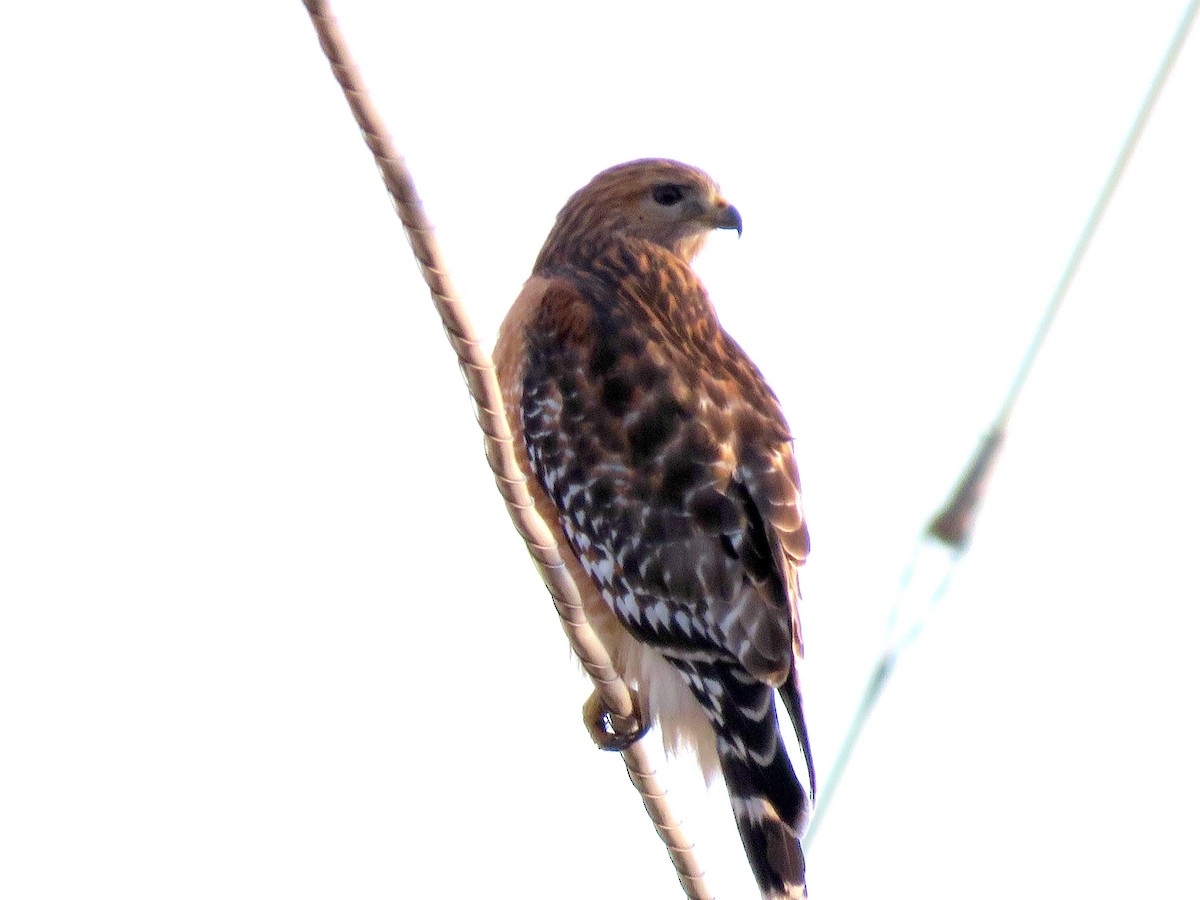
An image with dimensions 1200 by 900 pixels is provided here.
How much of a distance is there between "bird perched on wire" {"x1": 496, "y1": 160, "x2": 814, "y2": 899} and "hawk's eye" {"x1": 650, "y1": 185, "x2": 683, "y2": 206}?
67cm

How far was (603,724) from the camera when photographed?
4.66 metres

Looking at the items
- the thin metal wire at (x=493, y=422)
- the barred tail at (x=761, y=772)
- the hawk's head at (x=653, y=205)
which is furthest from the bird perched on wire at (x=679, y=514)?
the hawk's head at (x=653, y=205)

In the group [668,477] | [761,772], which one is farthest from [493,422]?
[668,477]

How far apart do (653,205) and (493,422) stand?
9.69 feet

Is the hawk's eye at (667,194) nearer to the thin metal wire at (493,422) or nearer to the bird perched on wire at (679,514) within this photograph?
the bird perched on wire at (679,514)

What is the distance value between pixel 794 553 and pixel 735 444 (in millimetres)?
350

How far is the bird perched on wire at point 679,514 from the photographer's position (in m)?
4.34

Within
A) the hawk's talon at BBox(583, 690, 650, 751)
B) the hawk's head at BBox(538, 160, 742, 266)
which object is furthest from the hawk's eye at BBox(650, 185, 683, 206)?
the hawk's talon at BBox(583, 690, 650, 751)

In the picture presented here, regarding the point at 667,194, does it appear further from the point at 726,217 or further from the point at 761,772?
the point at 761,772

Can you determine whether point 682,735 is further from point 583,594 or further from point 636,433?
point 636,433

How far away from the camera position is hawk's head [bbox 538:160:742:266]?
19.4ft

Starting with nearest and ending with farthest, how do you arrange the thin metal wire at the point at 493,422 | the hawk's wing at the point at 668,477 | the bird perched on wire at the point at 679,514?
the thin metal wire at the point at 493,422 → the bird perched on wire at the point at 679,514 → the hawk's wing at the point at 668,477

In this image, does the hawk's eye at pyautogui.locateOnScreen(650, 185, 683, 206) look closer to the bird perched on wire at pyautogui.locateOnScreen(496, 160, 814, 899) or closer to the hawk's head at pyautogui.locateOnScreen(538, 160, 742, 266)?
the hawk's head at pyautogui.locateOnScreen(538, 160, 742, 266)

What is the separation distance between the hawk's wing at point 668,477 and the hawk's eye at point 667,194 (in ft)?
2.81
